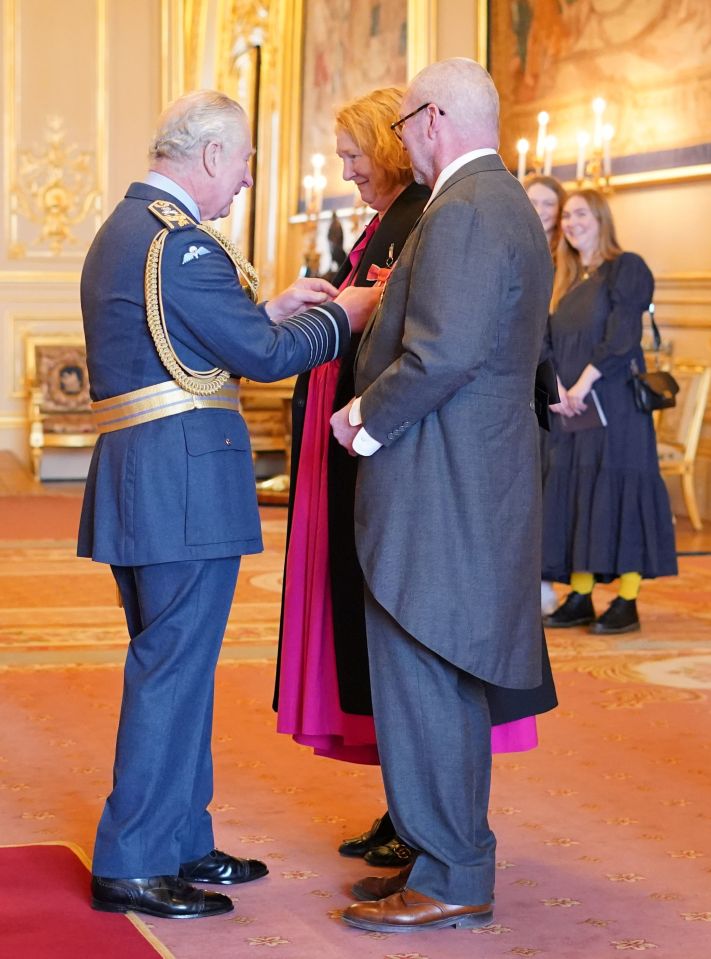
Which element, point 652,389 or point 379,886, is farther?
point 652,389

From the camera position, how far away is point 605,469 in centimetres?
602

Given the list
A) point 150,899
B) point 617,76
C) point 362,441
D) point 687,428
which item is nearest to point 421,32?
point 617,76

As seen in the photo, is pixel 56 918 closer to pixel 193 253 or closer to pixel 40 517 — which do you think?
pixel 193 253

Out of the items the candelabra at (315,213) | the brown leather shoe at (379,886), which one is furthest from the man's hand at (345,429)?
the candelabra at (315,213)

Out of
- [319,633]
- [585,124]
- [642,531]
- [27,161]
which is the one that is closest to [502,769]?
[319,633]

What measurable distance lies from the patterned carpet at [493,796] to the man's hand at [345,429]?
3.14 ft

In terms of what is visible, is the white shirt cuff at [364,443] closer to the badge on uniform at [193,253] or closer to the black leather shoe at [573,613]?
the badge on uniform at [193,253]

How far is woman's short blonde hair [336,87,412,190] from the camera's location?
123 inches

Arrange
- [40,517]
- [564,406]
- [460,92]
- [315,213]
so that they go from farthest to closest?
1. [315,213]
2. [40,517]
3. [564,406]
4. [460,92]

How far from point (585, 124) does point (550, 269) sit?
7382 millimetres

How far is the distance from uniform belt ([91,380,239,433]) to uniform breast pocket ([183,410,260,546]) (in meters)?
0.02

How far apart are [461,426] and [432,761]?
2.12ft

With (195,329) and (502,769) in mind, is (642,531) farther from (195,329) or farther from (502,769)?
(195,329)

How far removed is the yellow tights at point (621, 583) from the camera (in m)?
6.02
